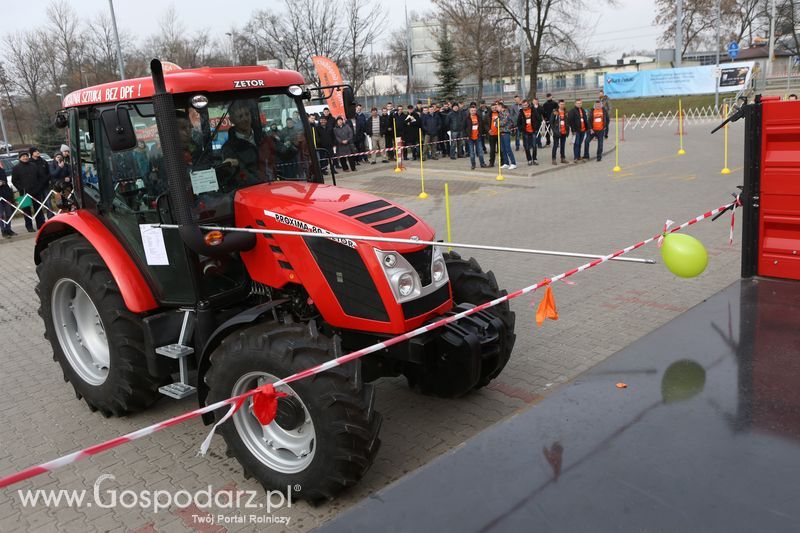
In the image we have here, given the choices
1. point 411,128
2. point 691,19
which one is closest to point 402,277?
point 411,128

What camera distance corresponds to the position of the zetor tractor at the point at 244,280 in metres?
3.88

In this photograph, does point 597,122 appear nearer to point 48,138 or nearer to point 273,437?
point 273,437

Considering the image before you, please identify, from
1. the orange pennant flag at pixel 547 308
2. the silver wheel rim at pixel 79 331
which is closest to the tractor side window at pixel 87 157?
the silver wheel rim at pixel 79 331

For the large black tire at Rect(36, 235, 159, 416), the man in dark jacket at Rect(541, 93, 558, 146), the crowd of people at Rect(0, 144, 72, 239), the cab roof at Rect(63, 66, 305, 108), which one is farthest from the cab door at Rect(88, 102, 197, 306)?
the man in dark jacket at Rect(541, 93, 558, 146)

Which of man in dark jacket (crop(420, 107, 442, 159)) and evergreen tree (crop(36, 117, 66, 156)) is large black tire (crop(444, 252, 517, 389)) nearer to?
man in dark jacket (crop(420, 107, 442, 159))

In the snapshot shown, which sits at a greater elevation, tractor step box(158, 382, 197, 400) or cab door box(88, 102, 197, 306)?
cab door box(88, 102, 197, 306)

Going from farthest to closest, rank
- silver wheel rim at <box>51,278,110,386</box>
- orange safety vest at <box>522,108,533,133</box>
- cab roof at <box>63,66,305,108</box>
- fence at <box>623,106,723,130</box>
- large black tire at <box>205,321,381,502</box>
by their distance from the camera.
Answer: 1. fence at <box>623,106,723,130</box>
2. orange safety vest at <box>522,108,533,133</box>
3. silver wheel rim at <box>51,278,110,386</box>
4. cab roof at <box>63,66,305,108</box>
5. large black tire at <box>205,321,381,502</box>

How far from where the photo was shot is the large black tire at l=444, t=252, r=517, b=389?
189 inches

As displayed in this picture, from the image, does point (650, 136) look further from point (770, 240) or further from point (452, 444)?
point (452, 444)

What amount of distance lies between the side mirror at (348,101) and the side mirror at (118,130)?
5.81 ft

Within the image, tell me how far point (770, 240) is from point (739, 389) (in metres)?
2.26

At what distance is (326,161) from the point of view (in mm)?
6133

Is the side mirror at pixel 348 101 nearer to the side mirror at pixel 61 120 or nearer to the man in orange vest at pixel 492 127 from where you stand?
the side mirror at pixel 61 120

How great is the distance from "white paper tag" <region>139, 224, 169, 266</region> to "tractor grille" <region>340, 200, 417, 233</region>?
1437 millimetres
